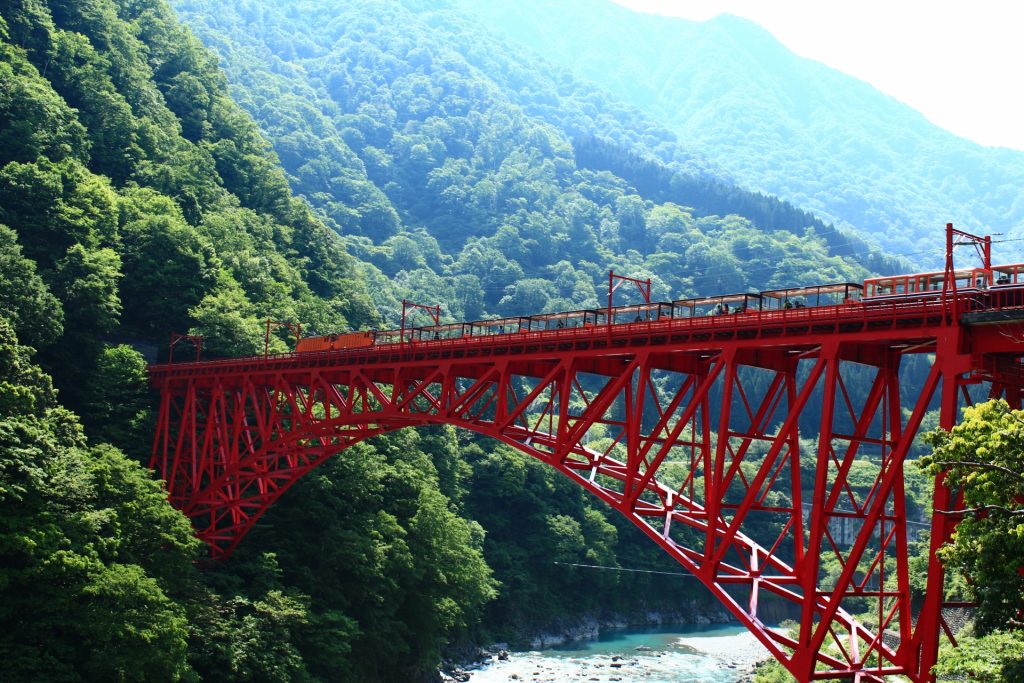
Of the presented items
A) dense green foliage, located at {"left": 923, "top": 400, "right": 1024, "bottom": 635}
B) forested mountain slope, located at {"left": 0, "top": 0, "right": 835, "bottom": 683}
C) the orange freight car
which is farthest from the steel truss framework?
forested mountain slope, located at {"left": 0, "top": 0, "right": 835, "bottom": 683}

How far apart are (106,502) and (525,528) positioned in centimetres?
5270

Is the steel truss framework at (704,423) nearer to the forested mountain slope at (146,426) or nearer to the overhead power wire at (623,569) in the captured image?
the forested mountain slope at (146,426)

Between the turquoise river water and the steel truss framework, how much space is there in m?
11.6

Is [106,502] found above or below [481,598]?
above

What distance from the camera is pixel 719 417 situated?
45000mm

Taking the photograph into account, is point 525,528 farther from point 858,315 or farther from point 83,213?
point 858,315

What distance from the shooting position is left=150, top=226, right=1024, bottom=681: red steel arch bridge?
2806cm

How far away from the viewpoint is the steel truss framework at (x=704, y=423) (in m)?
28.2

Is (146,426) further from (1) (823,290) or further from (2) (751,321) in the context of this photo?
(1) (823,290)

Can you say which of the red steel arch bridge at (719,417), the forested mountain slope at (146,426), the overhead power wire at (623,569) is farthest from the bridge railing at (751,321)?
the overhead power wire at (623,569)

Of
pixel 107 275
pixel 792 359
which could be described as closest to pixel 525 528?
pixel 107 275

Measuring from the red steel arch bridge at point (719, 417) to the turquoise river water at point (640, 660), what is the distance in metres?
14.6

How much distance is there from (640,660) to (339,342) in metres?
34.9

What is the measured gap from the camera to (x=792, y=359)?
35.0 meters
